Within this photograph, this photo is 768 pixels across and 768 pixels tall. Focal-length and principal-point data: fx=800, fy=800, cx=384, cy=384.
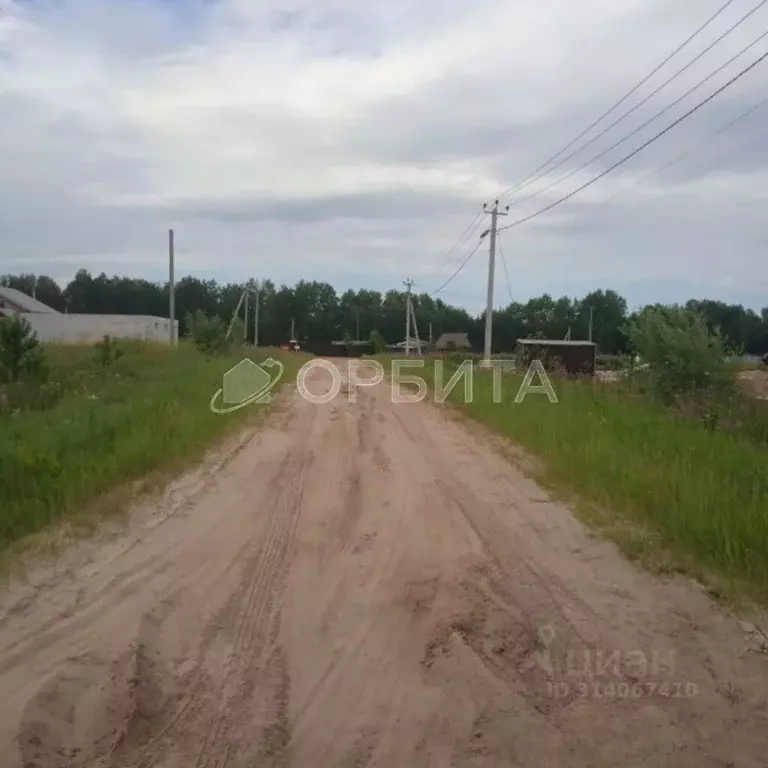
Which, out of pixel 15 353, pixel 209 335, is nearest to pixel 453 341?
pixel 209 335

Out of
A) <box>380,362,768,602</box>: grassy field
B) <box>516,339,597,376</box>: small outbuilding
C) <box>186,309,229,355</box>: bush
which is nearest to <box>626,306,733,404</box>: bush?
<box>380,362,768,602</box>: grassy field

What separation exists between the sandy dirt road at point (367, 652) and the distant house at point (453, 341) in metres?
88.3

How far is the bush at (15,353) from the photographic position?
929 inches

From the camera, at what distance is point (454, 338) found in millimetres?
106438

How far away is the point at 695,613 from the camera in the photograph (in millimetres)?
5262

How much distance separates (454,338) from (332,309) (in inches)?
708

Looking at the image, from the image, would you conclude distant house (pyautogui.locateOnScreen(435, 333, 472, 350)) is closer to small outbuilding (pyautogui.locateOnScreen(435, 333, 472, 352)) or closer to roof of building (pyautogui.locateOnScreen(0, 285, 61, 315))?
small outbuilding (pyautogui.locateOnScreen(435, 333, 472, 352))

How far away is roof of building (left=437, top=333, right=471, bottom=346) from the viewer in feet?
339

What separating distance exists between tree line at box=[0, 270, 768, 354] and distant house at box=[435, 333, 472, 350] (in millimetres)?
1322

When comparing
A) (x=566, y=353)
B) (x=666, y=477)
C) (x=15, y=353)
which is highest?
(x=15, y=353)

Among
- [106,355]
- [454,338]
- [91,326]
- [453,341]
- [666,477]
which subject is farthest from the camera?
[454,338]

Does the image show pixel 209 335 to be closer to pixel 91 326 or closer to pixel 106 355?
pixel 106 355

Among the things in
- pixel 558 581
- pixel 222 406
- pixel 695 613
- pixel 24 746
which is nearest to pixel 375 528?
pixel 558 581

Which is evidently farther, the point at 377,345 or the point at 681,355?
the point at 377,345
